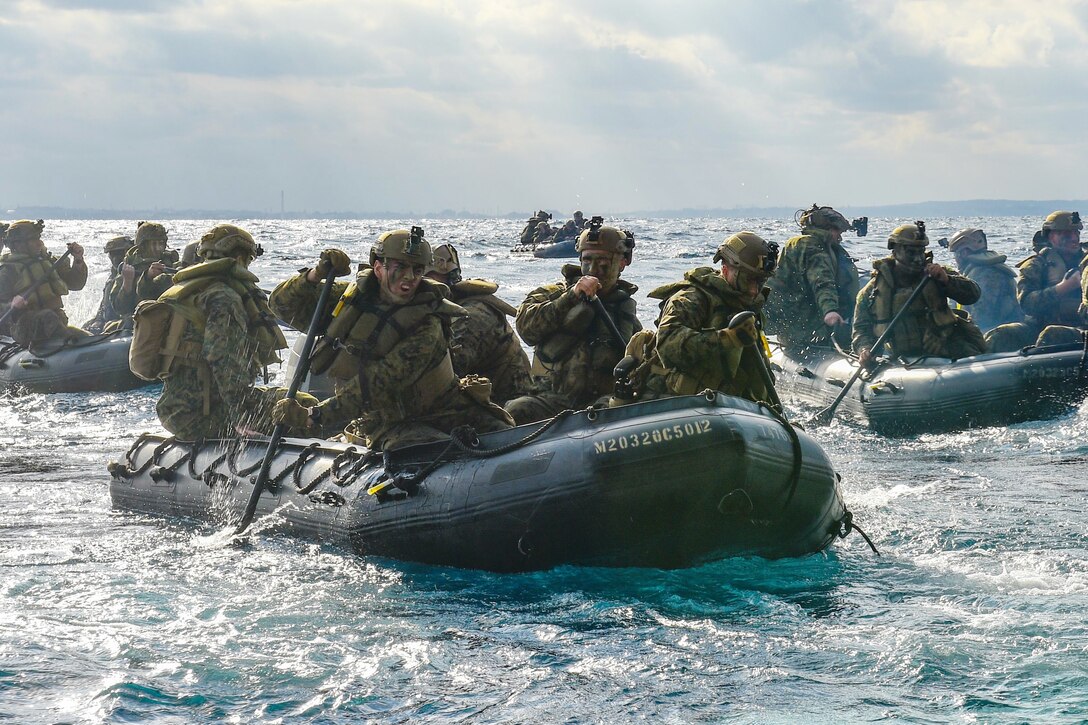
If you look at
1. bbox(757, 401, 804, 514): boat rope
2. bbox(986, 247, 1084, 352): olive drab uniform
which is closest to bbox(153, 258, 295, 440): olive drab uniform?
bbox(757, 401, 804, 514): boat rope

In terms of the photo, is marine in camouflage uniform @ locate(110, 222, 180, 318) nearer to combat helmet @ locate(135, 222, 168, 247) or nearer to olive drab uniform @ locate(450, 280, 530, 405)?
combat helmet @ locate(135, 222, 168, 247)

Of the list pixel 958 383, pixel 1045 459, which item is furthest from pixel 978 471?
pixel 958 383

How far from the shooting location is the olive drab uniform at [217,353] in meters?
9.66

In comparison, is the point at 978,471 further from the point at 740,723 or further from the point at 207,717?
the point at 207,717

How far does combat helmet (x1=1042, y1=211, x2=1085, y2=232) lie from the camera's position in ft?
52.8

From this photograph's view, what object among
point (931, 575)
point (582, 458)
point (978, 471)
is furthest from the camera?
point (978, 471)

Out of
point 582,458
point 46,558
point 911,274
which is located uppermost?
point 911,274

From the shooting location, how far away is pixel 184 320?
9719 millimetres

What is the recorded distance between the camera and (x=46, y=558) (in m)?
8.80

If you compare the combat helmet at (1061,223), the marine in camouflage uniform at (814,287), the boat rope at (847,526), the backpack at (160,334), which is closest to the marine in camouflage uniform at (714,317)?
the boat rope at (847,526)

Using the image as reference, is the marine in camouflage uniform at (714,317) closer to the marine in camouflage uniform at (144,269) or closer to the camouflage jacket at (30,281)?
the marine in camouflage uniform at (144,269)

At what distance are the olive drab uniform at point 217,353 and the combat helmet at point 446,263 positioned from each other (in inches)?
54.5

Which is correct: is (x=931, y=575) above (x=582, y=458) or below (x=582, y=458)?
below

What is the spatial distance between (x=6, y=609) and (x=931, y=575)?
5.53 metres
